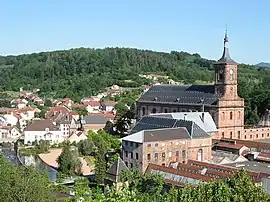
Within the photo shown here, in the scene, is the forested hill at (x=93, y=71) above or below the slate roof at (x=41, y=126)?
above

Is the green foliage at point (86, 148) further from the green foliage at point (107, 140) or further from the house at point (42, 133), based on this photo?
the house at point (42, 133)

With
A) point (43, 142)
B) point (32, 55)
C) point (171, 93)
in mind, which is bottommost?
point (43, 142)

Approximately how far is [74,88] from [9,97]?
16.2 m

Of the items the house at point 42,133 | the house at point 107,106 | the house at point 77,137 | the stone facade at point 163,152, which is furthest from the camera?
the house at point 107,106

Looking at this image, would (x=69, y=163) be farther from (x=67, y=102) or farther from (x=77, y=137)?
(x=67, y=102)

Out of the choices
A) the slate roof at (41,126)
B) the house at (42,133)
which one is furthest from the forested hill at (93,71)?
the house at (42,133)

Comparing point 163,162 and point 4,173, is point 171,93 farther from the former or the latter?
point 4,173

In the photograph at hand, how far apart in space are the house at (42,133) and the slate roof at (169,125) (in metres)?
24.6

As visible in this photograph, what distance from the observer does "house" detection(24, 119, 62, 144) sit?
2771 inches

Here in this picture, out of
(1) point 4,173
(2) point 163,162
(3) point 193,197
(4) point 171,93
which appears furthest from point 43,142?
(3) point 193,197

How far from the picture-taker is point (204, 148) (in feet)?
147

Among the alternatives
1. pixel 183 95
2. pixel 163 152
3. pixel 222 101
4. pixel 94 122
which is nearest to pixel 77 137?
pixel 94 122

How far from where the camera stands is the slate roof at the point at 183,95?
55594mm

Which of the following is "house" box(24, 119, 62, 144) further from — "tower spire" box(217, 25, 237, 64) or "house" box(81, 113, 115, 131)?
"tower spire" box(217, 25, 237, 64)
